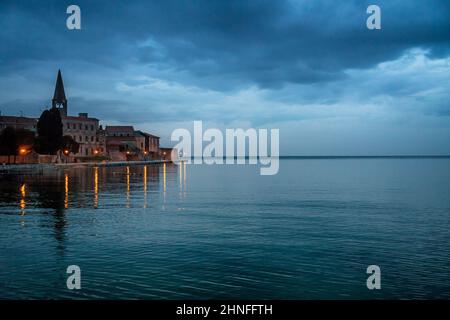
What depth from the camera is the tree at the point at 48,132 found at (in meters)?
110

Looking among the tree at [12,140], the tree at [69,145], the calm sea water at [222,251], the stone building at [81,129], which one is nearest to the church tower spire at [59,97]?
the stone building at [81,129]

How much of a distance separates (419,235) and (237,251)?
1057 centimetres

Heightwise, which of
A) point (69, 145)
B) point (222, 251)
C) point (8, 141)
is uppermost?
point (69, 145)

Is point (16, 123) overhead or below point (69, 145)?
overhead

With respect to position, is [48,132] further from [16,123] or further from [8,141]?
[16,123]

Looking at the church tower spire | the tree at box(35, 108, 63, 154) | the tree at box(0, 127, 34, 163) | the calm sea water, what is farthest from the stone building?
the calm sea water

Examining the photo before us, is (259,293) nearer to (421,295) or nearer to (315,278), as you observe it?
(315,278)

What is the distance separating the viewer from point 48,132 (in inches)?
4313

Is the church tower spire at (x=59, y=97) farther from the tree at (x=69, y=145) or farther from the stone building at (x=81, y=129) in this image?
the tree at (x=69, y=145)

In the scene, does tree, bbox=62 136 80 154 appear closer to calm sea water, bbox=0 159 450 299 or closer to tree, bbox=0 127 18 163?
tree, bbox=0 127 18 163

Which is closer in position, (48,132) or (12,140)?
(12,140)

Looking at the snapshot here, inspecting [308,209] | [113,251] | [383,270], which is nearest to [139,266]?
[113,251]

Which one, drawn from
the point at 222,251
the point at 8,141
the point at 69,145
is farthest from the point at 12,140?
the point at 222,251

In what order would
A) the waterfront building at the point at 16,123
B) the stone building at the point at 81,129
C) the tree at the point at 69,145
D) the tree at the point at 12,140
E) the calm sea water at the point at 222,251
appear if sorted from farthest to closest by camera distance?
the stone building at the point at 81,129 < the waterfront building at the point at 16,123 < the tree at the point at 69,145 < the tree at the point at 12,140 < the calm sea water at the point at 222,251
